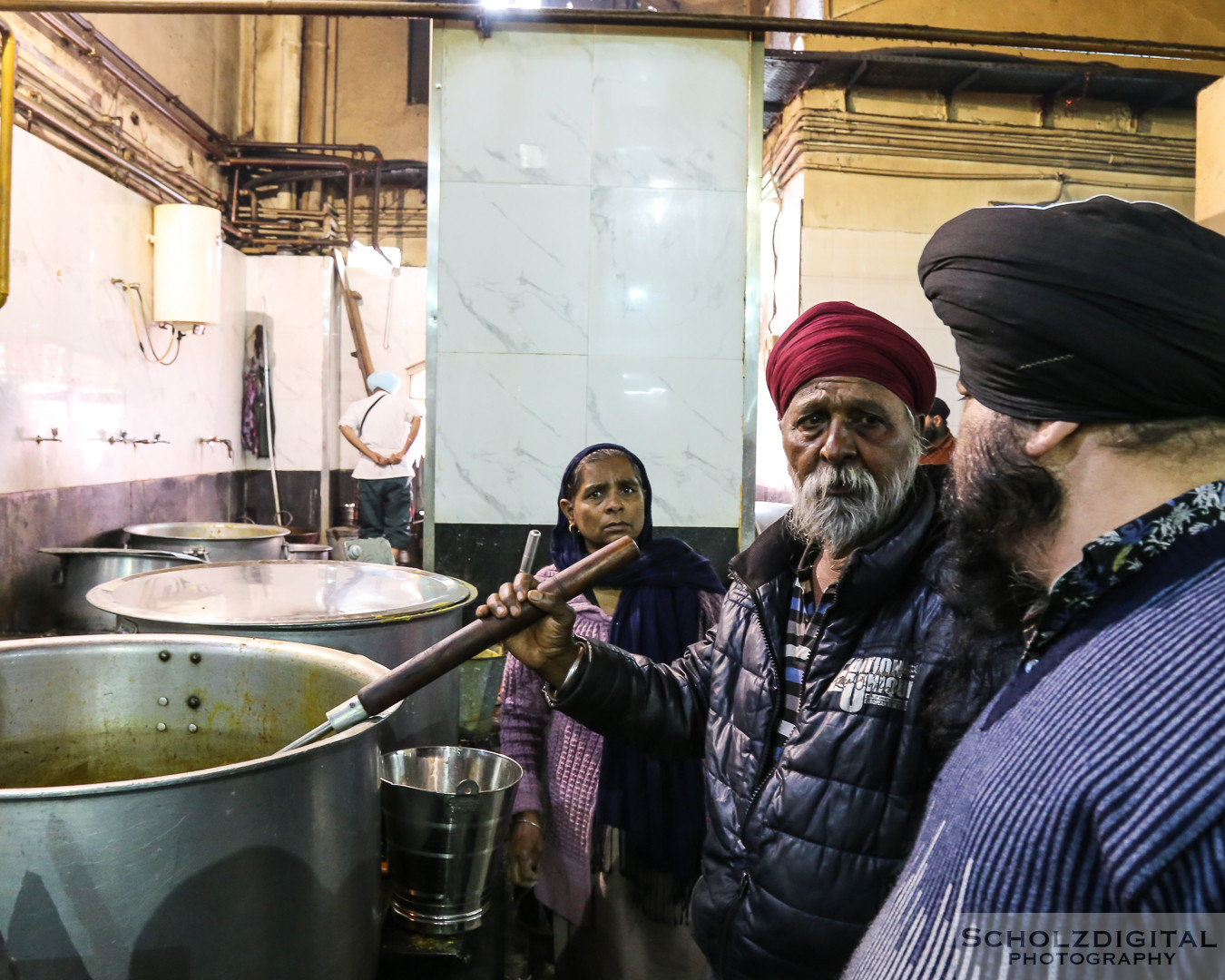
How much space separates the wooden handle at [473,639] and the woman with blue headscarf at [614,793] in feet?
2.71

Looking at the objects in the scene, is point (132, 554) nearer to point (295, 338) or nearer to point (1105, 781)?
point (1105, 781)

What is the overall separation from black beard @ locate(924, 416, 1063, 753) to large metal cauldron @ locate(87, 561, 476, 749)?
4.36 ft

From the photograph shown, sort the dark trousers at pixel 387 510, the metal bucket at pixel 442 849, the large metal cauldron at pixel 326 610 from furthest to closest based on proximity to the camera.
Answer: the dark trousers at pixel 387 510
the large metal cauldron at pixel 326 610
the metal bucket at pixel 442 849

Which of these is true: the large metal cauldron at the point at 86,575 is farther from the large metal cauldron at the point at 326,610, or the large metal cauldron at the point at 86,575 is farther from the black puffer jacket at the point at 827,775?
the black puffer jacket at the point at 827,775

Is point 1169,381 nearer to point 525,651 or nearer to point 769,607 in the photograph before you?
point 769,607

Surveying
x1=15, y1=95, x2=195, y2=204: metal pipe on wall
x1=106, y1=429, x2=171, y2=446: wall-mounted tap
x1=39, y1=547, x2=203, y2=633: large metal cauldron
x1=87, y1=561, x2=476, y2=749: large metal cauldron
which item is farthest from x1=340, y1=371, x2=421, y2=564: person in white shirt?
x1=87, y1=561, x2=476, y2=749: large metal cauldron

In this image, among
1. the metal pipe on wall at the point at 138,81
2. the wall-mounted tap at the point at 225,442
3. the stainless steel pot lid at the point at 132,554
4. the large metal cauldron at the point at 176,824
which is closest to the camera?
the large metal cauldron at the point at 176,824

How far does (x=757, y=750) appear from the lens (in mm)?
1463

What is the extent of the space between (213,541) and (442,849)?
110 inches

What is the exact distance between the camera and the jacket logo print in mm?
1317

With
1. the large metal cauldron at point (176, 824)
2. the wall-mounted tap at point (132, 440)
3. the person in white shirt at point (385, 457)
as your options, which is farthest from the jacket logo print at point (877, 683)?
the person in white shirt at point (385, 457)

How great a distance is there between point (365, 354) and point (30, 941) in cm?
833

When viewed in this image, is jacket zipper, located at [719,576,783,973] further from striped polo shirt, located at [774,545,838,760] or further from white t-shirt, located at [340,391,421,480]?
white t-shirt, located at [340,391,421,480]

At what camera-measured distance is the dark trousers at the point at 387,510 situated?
25.3 feet
